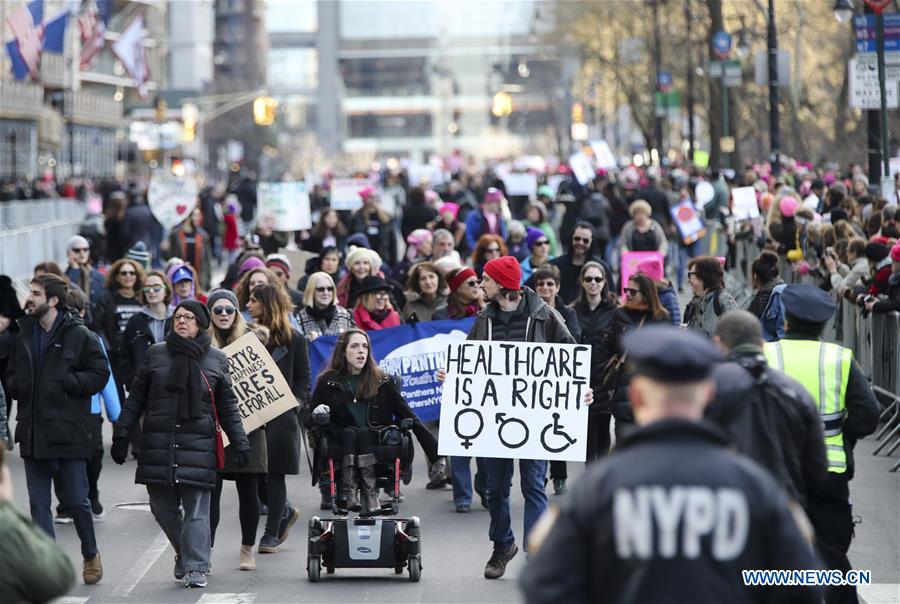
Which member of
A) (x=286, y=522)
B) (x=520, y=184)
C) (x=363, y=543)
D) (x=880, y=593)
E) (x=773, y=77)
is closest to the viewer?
(x=880, y=593)

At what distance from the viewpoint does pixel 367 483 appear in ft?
35.0

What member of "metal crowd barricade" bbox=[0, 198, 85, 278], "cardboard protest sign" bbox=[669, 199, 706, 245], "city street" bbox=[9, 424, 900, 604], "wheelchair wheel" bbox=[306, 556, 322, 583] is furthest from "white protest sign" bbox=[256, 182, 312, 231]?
"wheelchair wheel" bbox=[306, 556, 322, 583]

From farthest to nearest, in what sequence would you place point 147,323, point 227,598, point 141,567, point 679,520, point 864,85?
point 864,85
point 147,323
point 141,567
point 227,598
point 679,520

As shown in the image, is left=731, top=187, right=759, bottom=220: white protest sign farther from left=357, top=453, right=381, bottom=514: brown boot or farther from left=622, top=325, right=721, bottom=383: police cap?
left=622, top=325, right=721, bottom=383: police cap

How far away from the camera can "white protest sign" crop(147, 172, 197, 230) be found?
82.6ft

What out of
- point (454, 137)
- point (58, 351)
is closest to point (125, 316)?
point (58, 351)

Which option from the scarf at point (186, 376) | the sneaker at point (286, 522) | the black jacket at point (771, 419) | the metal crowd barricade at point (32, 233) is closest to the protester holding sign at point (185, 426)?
the scarf at point (186, 376)

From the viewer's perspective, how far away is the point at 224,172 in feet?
391

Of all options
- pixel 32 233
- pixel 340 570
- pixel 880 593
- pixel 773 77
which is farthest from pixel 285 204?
pixel 880 593

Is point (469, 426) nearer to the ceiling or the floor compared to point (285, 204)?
nearer to the floor

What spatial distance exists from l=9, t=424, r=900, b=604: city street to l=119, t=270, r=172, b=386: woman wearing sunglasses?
1.07 metres

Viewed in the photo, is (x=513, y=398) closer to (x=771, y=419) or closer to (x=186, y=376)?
(x=186, y=376)

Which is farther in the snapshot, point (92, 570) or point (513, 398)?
point (92, 570)

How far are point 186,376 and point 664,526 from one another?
6.09 meters
